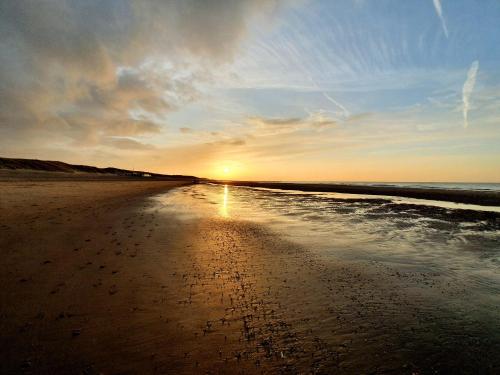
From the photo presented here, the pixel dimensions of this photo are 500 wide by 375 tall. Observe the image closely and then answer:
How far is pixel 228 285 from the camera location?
751 cm

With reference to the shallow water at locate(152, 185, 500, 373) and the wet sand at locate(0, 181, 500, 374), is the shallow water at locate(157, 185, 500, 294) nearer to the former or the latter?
the shallow water at locate(152, 185, 500, 373)

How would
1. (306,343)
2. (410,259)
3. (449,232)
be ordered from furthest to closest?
(449,232) → (410,259) → (306,343)

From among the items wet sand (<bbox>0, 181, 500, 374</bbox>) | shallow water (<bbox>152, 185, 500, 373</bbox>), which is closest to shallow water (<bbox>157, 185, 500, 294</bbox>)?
shallow water (<bbox>152, 185, 500, 373</bbox>)

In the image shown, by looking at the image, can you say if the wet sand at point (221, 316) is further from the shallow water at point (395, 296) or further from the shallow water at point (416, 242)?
the shallow water at point (416, 242)

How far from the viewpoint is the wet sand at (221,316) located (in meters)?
4.37

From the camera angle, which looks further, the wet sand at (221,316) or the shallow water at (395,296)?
the shallow water at (395,296)

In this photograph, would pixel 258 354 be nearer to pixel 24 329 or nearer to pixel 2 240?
pixel 24 329

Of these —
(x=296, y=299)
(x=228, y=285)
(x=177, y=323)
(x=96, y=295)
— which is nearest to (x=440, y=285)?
(x=296, y=299)

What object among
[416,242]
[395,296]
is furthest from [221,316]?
[416,242]

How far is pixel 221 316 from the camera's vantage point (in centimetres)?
579

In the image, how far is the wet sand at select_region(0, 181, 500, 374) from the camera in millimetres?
4367

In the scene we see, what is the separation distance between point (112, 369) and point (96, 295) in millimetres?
2906

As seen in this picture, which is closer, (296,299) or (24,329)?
(24,329)

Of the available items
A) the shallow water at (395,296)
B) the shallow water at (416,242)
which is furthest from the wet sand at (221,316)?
the shallow water at (416,242)
